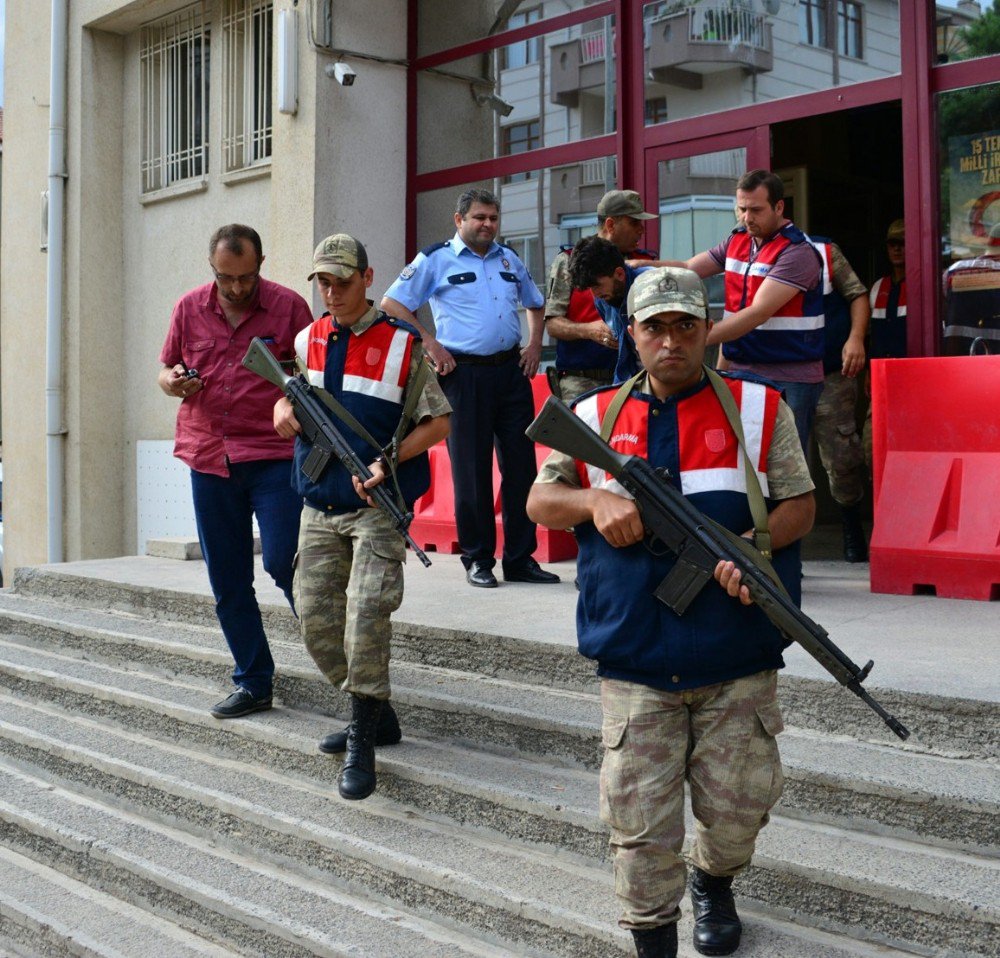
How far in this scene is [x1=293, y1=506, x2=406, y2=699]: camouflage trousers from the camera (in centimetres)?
457

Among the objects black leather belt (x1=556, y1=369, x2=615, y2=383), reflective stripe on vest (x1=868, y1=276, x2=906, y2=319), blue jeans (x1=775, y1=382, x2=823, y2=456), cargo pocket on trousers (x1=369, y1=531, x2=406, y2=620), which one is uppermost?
reflective stripe on vest (x1=868, y1=276, x2=906, y2=319)

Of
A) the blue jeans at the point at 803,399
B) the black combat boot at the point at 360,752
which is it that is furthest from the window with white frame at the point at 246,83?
the black combat boot at the point at 360,752

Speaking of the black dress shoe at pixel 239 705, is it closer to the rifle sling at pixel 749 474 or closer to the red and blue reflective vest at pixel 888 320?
the rifle sling at pixel 749 474

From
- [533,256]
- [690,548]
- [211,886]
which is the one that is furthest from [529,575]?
[690,548]

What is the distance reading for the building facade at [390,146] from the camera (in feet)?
22.9

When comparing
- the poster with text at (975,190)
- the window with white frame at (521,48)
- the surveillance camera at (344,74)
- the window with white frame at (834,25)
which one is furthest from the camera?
the surveillance camera at (344,74)

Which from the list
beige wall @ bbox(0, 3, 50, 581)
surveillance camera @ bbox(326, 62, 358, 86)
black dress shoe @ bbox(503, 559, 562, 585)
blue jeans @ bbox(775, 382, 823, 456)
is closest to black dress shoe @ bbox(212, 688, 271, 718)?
black dress shoe @ bbox(503, 559, 562, 585)

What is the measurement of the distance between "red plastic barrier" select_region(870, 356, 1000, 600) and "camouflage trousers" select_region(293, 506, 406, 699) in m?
2.48

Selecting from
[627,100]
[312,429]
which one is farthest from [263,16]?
[312,429]

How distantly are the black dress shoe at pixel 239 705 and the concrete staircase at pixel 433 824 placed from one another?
0.20 feet

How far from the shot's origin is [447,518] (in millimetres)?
8094

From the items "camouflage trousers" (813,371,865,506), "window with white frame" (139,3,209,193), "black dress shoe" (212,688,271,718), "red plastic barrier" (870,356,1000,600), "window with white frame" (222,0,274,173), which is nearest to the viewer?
"black dress shoe" (212,688,271,718)

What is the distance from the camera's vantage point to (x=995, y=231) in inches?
265

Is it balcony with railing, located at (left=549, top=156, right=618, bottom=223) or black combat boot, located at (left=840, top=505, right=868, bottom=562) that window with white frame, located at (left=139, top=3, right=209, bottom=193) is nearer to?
balcony with railing, located at (left=549, top=156, right=618, bottom=223)
